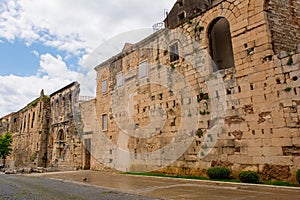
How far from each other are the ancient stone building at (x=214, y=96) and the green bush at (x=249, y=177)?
442 millimetres

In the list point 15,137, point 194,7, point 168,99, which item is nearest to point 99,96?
point 168,99

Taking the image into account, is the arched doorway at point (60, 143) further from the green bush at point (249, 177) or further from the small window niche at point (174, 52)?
the green bush at point (249, 177)

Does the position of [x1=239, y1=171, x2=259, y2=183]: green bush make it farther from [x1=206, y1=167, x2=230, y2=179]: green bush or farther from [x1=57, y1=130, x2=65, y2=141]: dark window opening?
[x1=57, y1=130, x2=65, y2=141]: dark window opening

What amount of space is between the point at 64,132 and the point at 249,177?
58.6ft

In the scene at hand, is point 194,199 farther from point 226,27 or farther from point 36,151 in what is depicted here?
point 36,151

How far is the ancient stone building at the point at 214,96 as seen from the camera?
798cm

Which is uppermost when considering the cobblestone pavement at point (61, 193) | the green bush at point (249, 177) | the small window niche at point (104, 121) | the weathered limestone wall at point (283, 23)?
the weathered limestone wall at point (283, 23)

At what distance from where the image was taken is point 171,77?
12.2 metres

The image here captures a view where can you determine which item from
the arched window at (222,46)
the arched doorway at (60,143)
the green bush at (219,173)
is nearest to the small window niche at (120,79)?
the arched window at (222,46)

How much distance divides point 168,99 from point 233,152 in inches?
170

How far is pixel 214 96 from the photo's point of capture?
10.0 meters

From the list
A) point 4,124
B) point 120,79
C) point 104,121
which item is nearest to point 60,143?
point 104,121

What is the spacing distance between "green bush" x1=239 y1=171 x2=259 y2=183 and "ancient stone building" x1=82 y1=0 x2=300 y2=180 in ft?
1.45

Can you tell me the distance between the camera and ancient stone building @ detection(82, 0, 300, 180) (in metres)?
7.98
